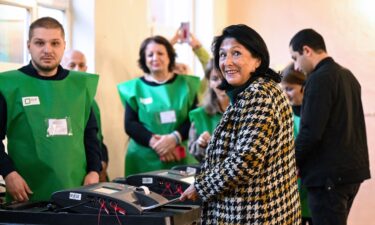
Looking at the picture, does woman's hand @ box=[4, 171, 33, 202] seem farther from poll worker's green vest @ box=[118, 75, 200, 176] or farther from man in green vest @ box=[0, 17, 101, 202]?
poll worker's green vest @ box=[118, 75, 200, 176]

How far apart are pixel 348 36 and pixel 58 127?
126 inches

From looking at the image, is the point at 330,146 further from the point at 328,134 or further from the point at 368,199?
the point at 368,199

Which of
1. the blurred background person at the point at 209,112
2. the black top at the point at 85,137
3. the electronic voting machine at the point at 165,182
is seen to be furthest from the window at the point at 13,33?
the electronic voting machine at the point at 165,182

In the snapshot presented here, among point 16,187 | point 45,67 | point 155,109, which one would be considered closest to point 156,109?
point 155,109

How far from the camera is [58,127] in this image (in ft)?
7.70

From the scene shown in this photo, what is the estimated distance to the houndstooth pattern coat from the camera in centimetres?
168

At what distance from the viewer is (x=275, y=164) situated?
1.72m

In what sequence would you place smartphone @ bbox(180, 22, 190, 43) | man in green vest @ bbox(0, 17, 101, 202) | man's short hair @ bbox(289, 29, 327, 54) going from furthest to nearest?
smartphone @ bbox(180, 22, 190, 43) < man's short hair @ bbox(289, 29, 327, 54) < man in green vest @ bbox(0, 17, 101, 202)

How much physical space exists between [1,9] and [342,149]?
74.3 inches

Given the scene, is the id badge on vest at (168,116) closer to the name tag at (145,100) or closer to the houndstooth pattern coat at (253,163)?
the name tag at (145,100)

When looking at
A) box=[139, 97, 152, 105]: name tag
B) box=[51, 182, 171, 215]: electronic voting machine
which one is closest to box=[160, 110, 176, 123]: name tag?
box=[139, 97, 152, 105]: name tag

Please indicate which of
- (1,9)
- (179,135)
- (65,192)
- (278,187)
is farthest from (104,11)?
(278,187)

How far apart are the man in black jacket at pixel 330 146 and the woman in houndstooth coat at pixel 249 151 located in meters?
0.92

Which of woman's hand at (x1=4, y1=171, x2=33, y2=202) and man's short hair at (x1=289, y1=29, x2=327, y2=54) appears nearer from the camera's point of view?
woman's hand at (x1=4, y1=171, x2=33, y2=202)
